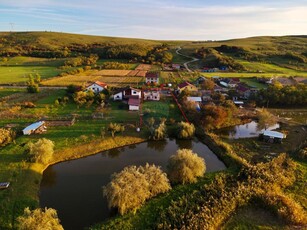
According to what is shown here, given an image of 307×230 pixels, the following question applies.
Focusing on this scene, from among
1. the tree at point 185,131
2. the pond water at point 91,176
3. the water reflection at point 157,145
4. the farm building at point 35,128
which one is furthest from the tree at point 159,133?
the farm building at point 35,128

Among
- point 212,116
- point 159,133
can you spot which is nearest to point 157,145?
point 159,133

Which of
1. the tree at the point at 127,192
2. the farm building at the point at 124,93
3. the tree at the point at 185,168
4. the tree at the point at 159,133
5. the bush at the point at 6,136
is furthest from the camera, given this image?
the farm building at the point at 124,93

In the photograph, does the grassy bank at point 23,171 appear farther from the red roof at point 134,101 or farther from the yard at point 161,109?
the red roof at point 134,101

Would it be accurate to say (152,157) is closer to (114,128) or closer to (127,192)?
(114,128)

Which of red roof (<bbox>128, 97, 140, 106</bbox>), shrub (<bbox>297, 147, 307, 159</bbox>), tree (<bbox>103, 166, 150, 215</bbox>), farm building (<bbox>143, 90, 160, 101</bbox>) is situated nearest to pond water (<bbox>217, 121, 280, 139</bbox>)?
shrub (<bbox>297, 147, 307, 159</bbox>)

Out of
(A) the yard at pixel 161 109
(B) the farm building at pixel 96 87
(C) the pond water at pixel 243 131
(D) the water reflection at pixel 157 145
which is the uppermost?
(B) the farm building at pixel 96 87

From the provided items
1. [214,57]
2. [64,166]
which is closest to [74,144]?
[64,166]

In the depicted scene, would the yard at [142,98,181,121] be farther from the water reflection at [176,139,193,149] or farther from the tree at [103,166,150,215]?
the tree at [103,166,150,215]
